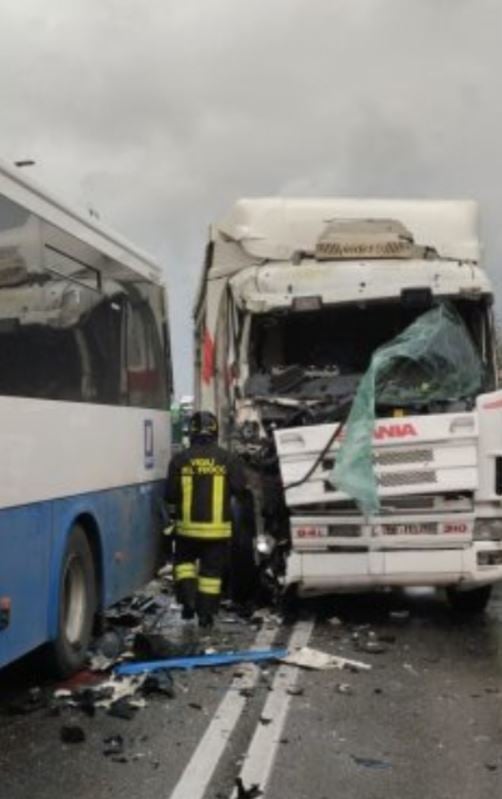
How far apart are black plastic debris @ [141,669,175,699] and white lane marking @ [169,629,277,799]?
355 mm

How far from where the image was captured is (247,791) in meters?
5.45

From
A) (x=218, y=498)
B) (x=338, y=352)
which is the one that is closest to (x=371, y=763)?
(x=218, y=498)

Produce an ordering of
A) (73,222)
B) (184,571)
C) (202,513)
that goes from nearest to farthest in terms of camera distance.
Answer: (73,222) → (202,513) → (184,571)

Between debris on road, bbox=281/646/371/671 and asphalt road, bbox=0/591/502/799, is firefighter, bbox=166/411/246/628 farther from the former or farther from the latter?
debris on road, bbox=281/646/371/671

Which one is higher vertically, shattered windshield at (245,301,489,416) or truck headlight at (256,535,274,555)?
shattered windshield at (245,301,489,416)

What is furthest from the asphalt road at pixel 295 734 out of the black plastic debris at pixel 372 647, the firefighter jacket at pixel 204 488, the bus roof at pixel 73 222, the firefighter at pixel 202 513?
the bus roof at pixel 73 222

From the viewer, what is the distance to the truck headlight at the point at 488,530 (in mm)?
9516

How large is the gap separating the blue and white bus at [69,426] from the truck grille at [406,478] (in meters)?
1.87

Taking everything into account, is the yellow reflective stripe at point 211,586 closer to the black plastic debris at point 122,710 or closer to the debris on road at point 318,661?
the debris on road at point 318,661

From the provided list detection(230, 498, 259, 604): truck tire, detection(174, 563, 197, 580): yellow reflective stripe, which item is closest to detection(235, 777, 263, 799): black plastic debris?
detection(174, 563, 197, 580): yellow reflective stripe

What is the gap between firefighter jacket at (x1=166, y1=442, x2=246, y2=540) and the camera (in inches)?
384

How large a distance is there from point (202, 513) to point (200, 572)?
47 centimetres

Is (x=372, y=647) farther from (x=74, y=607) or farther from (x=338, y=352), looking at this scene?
(x=338, y=352)

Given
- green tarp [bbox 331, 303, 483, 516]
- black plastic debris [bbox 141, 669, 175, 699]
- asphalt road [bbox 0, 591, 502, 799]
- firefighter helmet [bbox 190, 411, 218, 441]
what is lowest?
asphalt road [bbox 0, 591, 502, 799]
